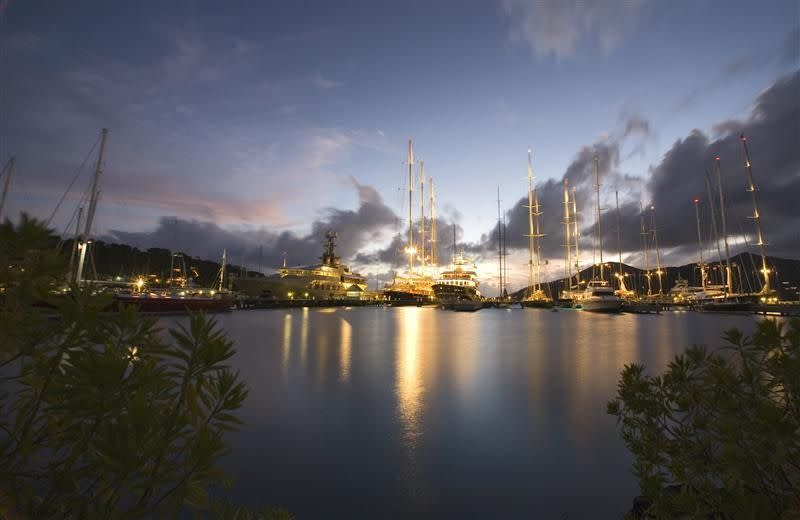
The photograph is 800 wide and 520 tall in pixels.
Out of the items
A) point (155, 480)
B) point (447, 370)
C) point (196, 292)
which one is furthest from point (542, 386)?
point (196, 292)

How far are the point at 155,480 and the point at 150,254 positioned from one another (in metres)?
194

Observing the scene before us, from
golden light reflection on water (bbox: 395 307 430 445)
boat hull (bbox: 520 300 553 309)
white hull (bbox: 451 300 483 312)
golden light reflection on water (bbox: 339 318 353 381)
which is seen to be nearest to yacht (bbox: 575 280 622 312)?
boat hull (bbox: 520 300 553 309)

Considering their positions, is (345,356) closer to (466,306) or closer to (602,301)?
(466,306)

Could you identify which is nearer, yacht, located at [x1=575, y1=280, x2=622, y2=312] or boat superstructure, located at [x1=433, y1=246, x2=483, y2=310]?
yacht, located at [x1=575, y1=280, x2=622, y2=312]

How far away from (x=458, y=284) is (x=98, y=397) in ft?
331

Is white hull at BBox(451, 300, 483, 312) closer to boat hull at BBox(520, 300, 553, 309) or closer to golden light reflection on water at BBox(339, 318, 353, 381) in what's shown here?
boat hull at BBox(520, 300, 553, 309)

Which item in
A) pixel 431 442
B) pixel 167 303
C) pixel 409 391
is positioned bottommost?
pixel 431 442

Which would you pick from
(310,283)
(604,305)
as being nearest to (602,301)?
(604,305)

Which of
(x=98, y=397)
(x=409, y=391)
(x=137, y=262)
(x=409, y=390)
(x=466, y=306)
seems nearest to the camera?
(x=98, y=397)

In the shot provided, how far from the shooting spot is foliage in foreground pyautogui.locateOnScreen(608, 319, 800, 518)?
6.27 feet

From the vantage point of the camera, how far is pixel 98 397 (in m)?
1.23

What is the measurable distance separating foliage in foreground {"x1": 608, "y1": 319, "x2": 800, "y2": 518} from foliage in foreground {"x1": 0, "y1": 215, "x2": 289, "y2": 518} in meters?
2.12

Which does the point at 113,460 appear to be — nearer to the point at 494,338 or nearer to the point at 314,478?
the point at 314,478

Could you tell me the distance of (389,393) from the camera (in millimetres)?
10438
